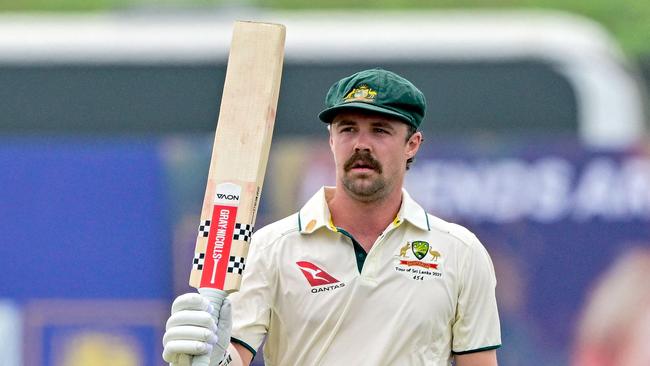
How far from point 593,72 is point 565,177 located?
174 centimetres

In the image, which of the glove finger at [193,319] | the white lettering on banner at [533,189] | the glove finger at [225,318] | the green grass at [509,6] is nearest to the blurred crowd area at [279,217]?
the white lettering on banner at [533,189]

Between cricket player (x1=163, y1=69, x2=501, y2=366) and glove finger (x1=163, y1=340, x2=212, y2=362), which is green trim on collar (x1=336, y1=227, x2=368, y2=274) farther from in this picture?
glove finger (x1=163, y1=340, x2=212, y2=362)

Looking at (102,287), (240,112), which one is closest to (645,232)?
(102,287)

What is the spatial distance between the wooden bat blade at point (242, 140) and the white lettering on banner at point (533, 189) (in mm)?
3638

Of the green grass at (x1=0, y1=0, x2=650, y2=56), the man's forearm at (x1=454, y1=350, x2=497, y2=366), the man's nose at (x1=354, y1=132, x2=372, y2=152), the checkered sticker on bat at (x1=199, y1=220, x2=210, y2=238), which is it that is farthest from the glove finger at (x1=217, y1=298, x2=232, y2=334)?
the green grass at (x1=0, y1=0, x2=650, y2=56)

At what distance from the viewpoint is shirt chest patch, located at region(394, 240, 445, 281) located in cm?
348

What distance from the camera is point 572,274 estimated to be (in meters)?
7.27

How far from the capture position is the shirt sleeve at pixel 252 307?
3.44 metres

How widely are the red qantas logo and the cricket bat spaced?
0.48 ft

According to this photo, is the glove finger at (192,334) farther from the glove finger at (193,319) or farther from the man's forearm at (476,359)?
the man's forearm at (476,359)

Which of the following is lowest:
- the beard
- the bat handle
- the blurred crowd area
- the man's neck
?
the bat handle

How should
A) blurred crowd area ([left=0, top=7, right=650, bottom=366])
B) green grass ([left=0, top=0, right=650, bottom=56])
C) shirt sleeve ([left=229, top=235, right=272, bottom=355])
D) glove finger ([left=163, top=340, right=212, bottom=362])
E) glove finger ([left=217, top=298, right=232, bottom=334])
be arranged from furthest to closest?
green grass ([left=0, top=0, right=650, bottom=56]) → blurred crowd area ([left=0, top=7, right=650, bottom=366]) → shirt sleeve ([left=229, top=235, right=272, bottom=355]) → glove finger ([left=217, top=298, right=232, bottom=334]) → glove finger ([left=163, top=340, right=212, bottom=362])

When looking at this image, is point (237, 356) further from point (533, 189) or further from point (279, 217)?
point (533, 189)

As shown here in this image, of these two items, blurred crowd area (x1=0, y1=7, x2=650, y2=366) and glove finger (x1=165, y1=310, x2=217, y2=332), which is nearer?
glove finger (x1=165, y1=310, x2=217, y2=332)
